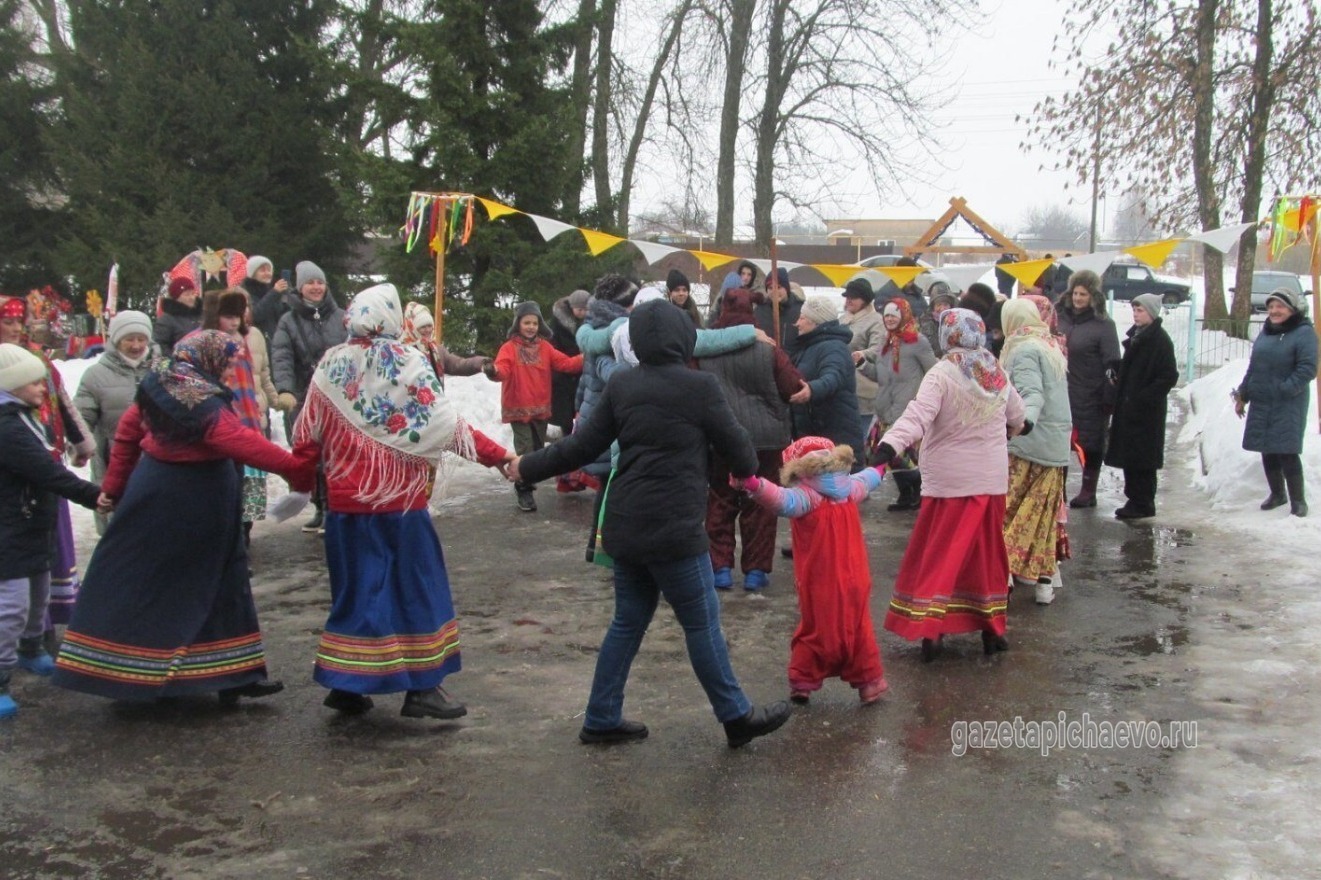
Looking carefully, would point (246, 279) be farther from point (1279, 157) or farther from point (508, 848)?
point (1279, 157)

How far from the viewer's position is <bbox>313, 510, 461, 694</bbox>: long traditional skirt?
4840 mm

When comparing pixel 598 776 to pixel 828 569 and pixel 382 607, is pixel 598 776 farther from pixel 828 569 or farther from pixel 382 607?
pixel 828 569

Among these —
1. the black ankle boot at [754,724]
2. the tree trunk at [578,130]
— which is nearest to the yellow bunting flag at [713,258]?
the tree trunk at [578,130]

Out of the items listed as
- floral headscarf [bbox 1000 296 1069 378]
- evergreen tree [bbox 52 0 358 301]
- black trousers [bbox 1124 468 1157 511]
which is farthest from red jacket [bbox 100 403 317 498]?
evergreen tree [bbox 52 0 358 301]

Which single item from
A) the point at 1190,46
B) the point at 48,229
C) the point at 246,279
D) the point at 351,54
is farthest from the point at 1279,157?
the point at 48,229

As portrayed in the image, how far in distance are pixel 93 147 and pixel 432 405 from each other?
18521 millimetres

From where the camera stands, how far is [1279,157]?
66.2 feet

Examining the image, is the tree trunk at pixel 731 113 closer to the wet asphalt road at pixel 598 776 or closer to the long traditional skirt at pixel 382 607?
the wet asphalt road at pixel 598 776

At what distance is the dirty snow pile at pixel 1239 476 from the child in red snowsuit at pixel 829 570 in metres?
4.62

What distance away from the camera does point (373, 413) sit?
4.86m

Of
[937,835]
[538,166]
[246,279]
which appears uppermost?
[538,166]

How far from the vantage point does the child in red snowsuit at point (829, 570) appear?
507 centimetres

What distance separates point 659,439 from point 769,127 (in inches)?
755

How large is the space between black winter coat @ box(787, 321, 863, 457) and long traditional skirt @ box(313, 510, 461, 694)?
3218 millimetres
